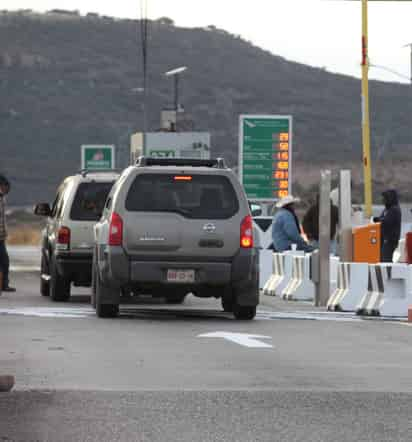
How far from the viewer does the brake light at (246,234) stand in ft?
62.9

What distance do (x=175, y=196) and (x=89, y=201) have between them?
4.65 m

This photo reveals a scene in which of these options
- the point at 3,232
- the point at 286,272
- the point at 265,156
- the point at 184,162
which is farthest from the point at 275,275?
the point at 265,156

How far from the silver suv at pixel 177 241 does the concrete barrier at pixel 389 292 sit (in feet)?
7.22

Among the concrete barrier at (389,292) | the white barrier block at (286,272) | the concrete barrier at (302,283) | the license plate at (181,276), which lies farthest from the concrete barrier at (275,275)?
the license plate at (181,276)

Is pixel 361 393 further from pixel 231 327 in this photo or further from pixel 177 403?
pixel 231 327

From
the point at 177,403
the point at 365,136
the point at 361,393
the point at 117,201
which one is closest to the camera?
the point at 177,403

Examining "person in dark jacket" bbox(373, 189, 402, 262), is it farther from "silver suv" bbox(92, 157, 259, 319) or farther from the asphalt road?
"silver suv" bbox(92, 157, 259, 319)

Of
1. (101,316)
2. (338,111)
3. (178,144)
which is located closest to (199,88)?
(338,111)

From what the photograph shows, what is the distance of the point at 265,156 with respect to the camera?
148ft

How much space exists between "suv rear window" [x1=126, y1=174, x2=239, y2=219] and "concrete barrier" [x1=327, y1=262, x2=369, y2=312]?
9.78 feet

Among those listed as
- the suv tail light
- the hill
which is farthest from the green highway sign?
the hill

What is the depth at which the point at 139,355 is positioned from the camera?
13852 millimetres

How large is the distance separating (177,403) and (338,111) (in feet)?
477

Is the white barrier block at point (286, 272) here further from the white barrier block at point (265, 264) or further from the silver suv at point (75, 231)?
the silver suv at point (75, 231)
